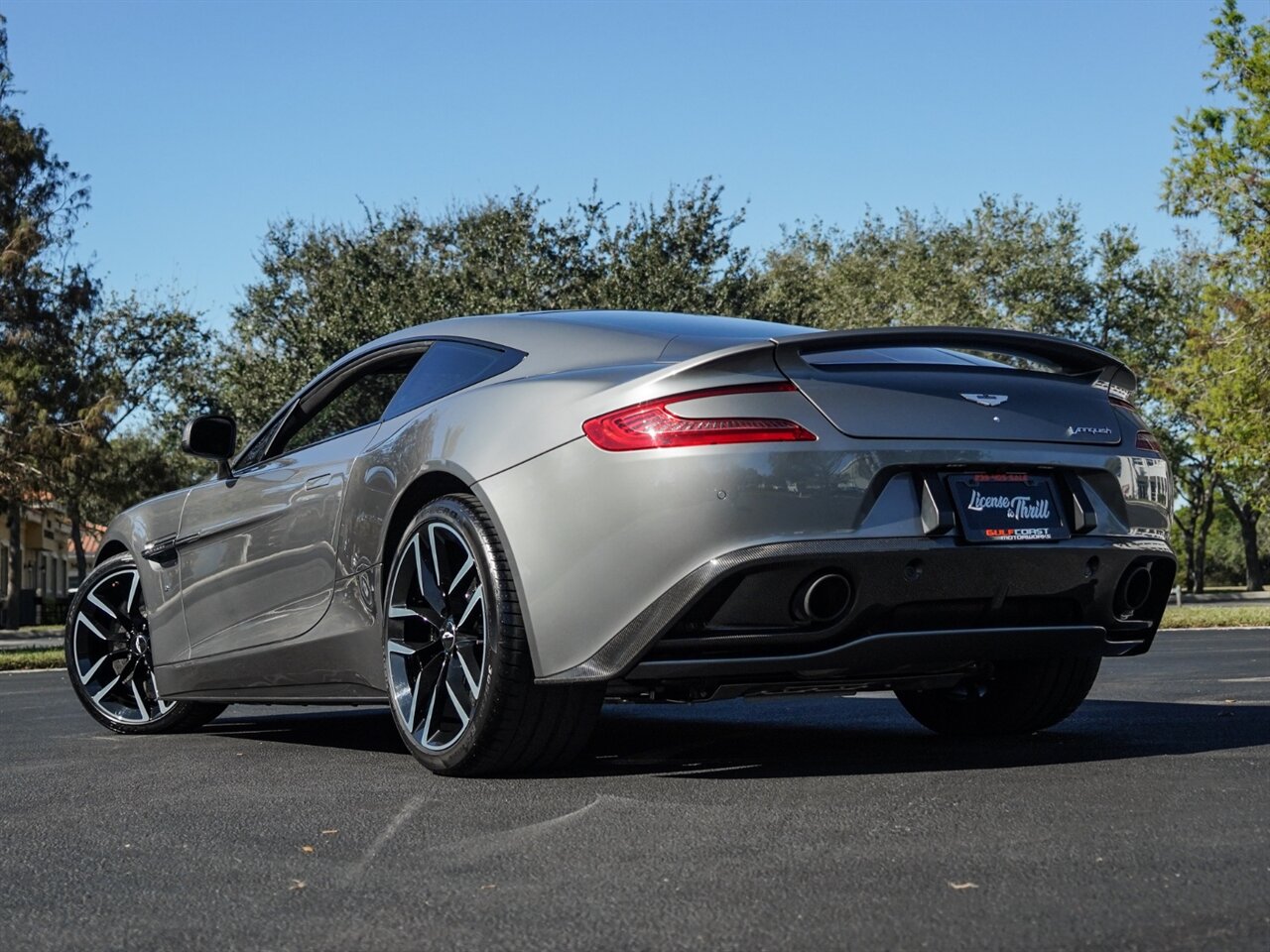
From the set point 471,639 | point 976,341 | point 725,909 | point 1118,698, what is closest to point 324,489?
point 471,639

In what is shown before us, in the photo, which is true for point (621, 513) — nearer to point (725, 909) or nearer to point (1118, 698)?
point (725, 909)

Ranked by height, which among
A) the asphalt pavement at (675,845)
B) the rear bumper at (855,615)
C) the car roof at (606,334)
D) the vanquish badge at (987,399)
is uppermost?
the car roof at (606,334)

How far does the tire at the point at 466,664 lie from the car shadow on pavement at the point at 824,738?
0.83 feet

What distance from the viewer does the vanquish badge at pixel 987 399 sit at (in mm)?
4516

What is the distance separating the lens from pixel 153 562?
266 inches

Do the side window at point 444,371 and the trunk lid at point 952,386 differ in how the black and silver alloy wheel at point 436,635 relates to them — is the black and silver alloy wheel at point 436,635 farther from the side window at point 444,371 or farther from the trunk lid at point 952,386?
the trunk lid at point 952,386

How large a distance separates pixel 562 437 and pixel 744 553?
628mm

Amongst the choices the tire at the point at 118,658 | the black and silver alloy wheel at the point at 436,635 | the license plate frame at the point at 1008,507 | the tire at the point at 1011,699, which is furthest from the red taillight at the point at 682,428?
the tire at the point at 118,658

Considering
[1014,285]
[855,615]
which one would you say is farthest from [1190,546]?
[855,615]

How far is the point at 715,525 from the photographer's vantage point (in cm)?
415

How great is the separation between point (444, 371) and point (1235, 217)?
86.5 ft

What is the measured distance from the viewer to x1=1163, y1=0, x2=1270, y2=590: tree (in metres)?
28.2

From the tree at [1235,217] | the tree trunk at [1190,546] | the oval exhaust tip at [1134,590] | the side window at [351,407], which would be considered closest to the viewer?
the oval exhaust tip at [1134,590]

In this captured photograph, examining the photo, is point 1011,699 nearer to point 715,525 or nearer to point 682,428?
point 715,525
